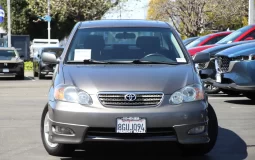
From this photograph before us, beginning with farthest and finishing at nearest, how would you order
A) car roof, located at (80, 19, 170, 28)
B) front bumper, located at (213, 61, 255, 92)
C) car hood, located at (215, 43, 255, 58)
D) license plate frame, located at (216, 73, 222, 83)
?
license plate frame, located at (216, 73, 222, 83) < car hood, located at (215, 43, 255, 58) < front bumper, located at (213, 61, 255, 92) < car roof, located at (80, 19, 170, 28)

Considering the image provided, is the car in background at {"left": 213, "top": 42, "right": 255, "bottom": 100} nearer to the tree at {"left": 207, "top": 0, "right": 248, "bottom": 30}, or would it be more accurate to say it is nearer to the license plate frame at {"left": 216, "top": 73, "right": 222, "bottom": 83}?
the license plate frame at {"left": 216, "top": 73, "right": 222, "bottom": 83}

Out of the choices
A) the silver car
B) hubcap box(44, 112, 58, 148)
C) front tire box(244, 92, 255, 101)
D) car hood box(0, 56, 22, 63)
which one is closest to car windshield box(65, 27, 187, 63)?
the silver car

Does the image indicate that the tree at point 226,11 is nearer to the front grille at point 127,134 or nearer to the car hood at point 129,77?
the car hood at point 129,77

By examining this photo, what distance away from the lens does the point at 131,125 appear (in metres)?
6.63

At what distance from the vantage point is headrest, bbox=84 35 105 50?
8.00 meters

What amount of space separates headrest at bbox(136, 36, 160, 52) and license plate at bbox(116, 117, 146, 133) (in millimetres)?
1612

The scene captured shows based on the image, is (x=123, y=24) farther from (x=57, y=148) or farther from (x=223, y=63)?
(x=223, y=63)

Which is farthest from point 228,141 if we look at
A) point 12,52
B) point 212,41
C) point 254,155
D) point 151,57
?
point 12,52

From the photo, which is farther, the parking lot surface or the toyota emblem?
the parking lot surface

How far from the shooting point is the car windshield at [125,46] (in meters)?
7.83

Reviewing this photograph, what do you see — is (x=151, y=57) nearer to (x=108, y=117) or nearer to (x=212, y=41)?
(x=108, y=117)

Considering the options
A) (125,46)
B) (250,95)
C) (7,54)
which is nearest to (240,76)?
(250,95)

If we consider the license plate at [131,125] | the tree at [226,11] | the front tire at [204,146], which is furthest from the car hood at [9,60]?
the tree at [226,11]

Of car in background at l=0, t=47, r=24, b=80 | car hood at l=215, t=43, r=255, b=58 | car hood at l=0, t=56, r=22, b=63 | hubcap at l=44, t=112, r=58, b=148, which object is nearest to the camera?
hubcap at l=44, t=112, r=58, b=148
